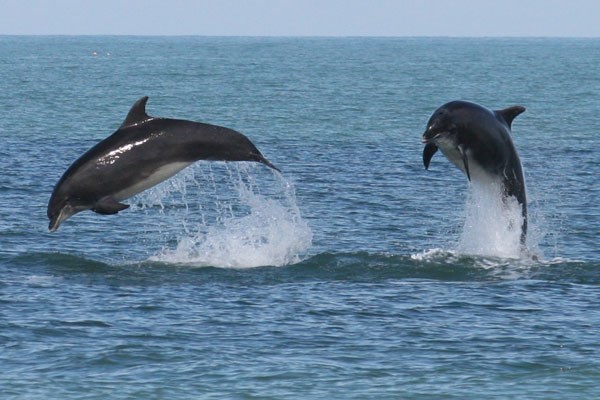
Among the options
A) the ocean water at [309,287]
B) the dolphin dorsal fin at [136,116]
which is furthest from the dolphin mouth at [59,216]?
the dolphin dorsal fin at [136,116]

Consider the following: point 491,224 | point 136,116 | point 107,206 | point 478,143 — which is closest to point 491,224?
point 491,224

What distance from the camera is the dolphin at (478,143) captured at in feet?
77.1

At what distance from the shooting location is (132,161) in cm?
2286

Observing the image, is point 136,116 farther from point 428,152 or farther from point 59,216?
point 428,152

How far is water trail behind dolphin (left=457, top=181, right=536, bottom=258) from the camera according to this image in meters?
26.1

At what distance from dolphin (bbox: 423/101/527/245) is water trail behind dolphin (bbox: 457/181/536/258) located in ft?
0.57

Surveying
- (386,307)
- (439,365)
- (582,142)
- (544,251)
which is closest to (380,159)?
(582,142)

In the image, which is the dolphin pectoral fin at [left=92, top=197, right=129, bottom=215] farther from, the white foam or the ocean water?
the white foam

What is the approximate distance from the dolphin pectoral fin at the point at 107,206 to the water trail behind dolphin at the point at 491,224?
650 centimetres

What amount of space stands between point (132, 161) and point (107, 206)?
801mm

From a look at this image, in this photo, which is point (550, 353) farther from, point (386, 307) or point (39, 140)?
point (39, 140)

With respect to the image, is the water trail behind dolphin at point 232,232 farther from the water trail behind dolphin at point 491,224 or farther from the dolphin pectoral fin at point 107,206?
the water trail behind dolphin at point 491,224

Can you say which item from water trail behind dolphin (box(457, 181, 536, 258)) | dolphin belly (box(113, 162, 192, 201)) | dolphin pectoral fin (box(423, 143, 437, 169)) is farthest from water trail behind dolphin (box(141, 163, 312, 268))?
water trail behind dolphin (box(457, 181, 536, 258))

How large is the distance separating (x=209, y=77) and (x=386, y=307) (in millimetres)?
98489
